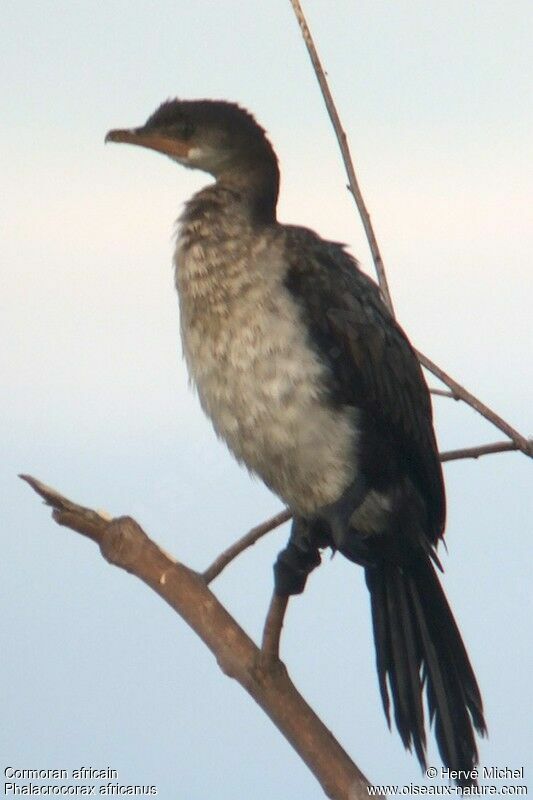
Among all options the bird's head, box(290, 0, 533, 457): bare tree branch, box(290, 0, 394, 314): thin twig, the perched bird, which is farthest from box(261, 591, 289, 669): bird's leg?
the bird's head

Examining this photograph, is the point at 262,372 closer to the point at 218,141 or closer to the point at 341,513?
the point at 341,513

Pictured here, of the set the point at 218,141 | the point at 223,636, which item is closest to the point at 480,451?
the point at 223,636

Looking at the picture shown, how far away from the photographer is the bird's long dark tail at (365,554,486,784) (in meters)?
4.23

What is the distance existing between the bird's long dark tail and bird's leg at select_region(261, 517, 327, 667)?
1.25 feet

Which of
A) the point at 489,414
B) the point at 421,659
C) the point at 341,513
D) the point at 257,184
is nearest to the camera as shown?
the point at 489,414

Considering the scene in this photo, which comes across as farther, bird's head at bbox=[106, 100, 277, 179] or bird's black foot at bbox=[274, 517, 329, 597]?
bird's head at bbox=[106, 100, 277, 179]

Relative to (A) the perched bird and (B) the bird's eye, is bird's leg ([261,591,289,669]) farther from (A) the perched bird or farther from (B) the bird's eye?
(B) the bird's eye

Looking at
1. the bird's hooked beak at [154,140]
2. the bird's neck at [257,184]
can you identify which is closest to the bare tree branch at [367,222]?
the bird's neck at [257,184]

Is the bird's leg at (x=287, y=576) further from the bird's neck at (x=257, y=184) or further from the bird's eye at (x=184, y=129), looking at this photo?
the bird's eye at (x=184, y=129)

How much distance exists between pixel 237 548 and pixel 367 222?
94cm

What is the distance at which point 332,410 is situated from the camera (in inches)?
163

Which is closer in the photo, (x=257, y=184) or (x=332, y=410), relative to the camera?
(x=332, y=410)

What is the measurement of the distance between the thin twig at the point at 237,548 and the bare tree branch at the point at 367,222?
2.21 ft

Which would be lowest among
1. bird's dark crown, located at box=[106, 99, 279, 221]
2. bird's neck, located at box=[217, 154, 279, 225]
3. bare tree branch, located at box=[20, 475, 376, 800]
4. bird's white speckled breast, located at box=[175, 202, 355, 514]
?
bare tree branch, located at box=[20, 475, 376, 800]
